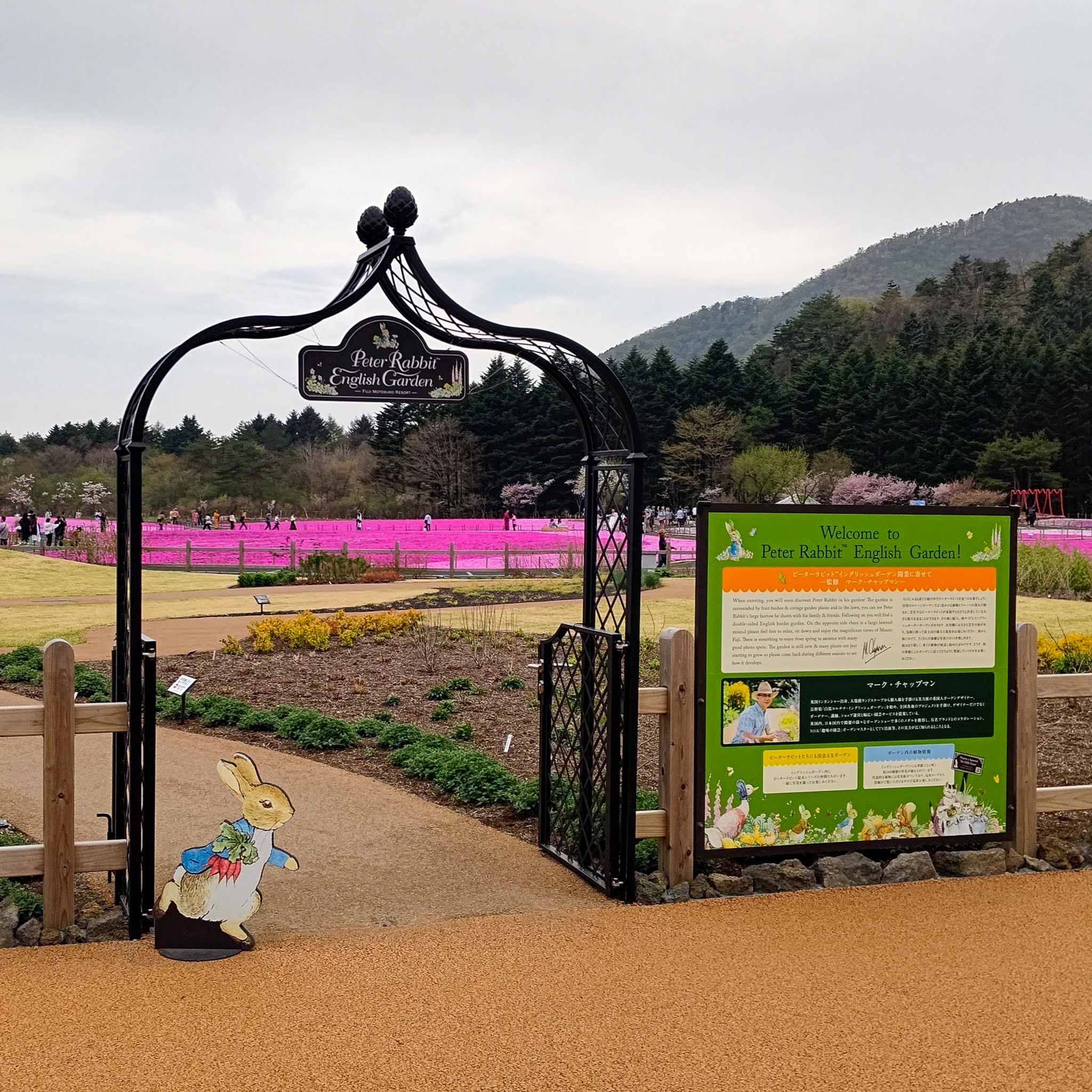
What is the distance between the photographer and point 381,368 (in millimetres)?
5570

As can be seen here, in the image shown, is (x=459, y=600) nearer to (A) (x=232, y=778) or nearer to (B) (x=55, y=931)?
(B) (x=55, y=931)

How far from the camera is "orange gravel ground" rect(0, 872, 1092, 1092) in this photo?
384cm

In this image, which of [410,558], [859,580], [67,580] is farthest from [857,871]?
[410,558]

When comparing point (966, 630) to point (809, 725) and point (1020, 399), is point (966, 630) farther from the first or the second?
point (1020, 399)

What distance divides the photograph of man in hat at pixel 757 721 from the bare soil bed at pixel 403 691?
5.69ft

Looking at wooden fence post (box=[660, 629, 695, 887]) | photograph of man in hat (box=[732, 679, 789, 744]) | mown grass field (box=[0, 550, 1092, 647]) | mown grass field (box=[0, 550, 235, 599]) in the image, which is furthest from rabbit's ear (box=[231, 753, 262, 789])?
mown grass field (box=[0, 550, 235, 599])

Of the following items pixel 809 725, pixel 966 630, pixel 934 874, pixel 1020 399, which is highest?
pixel 1020 399

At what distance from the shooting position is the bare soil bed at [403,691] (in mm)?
8688

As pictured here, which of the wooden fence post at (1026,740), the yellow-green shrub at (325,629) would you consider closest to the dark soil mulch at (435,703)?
the yellow-green shrub at (325,629)

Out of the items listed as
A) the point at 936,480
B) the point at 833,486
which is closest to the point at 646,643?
the point at 833,486

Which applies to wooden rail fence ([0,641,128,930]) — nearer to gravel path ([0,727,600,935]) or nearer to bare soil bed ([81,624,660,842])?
gravel path ([0,727,600,935])

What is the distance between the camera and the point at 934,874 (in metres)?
6.14

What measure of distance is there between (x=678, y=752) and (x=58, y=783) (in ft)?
9.11

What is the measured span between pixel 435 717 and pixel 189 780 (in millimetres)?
2515
